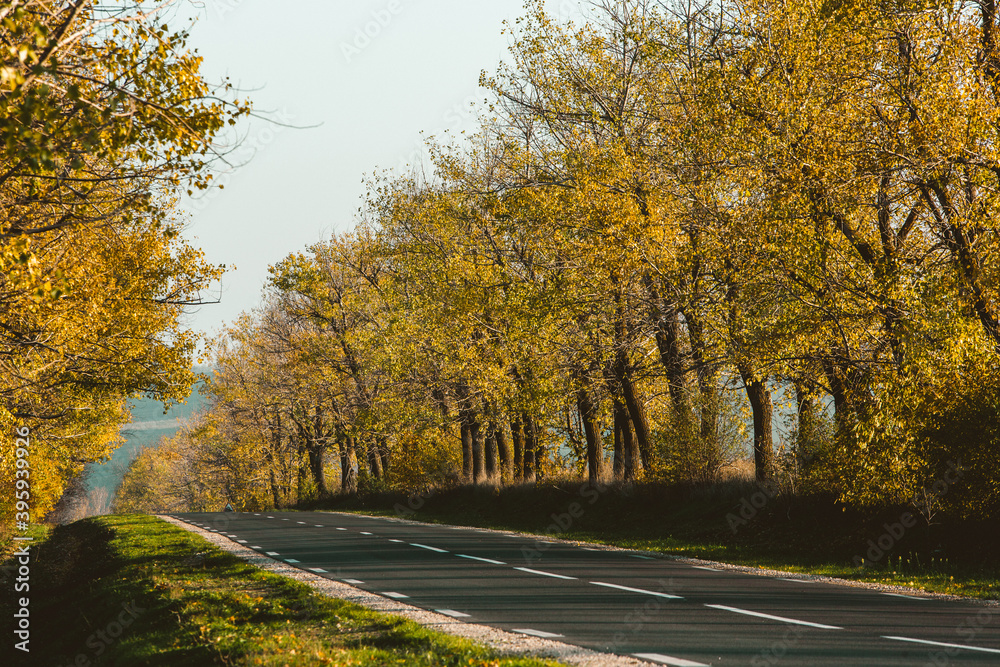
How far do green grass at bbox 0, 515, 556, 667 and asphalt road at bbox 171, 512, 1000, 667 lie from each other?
1.13 meters

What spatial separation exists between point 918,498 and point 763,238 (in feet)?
16.6

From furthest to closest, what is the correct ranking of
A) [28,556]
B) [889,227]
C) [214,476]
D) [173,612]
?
[214,476], [28,556], [889,227], [173,612]

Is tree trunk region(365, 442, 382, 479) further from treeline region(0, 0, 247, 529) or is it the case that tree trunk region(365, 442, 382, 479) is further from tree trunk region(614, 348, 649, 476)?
tree trunk region(614, 348, 649, 476)

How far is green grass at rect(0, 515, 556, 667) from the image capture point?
7.27m

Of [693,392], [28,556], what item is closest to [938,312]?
[693,392]

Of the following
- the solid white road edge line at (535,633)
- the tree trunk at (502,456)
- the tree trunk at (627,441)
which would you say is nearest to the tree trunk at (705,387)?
the tree trunk at (627,441)

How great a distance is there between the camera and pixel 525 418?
88.4 ft

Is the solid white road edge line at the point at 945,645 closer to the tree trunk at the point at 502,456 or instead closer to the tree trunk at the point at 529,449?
the tree trunk at the point at 502,456

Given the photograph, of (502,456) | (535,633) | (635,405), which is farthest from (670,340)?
(502,456)

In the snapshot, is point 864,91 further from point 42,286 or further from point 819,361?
point 42,286

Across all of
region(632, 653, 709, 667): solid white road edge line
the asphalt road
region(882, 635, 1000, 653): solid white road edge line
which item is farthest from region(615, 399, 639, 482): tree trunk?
region(632, 653, 709, 667): solid white road edge line

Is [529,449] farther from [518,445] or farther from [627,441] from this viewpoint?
[627,441]

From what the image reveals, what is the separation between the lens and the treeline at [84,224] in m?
6.75

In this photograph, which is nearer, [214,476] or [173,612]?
[173,612]
